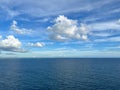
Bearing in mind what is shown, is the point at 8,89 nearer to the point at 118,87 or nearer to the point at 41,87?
the point at 41,87

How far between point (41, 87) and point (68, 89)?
18.0 metres

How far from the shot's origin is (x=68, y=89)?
94.4 meters

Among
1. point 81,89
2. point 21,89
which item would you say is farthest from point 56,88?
point 21,89

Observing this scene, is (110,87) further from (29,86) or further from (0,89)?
(0,89)

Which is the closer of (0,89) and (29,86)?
(0,89)

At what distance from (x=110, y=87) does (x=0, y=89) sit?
69.4m

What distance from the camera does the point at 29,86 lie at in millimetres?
102125

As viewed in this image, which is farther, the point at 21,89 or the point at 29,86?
the point at 29,86

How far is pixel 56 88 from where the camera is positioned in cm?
9675

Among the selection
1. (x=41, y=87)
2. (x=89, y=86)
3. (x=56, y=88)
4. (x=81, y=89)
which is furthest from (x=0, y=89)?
(x=89, y=86)

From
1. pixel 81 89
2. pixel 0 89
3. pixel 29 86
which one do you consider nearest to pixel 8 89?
pixel 0 89

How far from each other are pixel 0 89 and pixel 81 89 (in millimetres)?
50529

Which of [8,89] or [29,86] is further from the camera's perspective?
[29,86]

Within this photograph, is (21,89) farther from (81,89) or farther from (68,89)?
(81,89)
